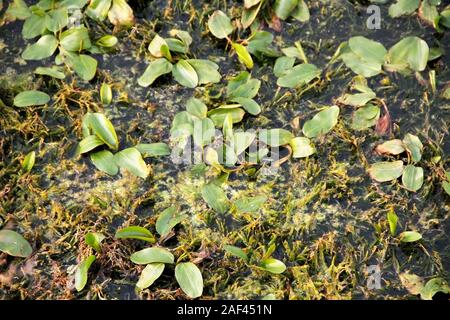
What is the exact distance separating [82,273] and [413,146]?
1.31 metres

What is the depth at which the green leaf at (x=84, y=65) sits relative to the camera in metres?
2.56

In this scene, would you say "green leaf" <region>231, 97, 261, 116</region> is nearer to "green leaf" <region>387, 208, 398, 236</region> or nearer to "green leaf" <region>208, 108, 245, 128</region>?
"green leaf" <region>208, 108, 245, 128</region>

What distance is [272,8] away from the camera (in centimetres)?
272

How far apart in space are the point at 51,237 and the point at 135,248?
308 millimetres

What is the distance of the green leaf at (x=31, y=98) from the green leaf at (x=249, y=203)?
Answer: 0.90 m

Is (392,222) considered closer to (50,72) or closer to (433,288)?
(433,288)

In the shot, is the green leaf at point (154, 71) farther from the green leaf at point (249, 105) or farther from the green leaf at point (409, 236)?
the green leaf at point (409, 236)

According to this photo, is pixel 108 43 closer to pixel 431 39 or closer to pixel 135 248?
pixel 135 248

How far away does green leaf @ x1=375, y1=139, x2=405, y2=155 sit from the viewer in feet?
7.82

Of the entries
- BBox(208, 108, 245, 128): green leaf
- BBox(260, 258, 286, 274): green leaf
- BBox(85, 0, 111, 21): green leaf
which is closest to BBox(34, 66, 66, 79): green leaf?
BBox(85, 0, 111, 21): green leaf

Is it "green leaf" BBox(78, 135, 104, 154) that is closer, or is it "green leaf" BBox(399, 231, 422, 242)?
"green leaf" BBox(399, 231, 422, 242)

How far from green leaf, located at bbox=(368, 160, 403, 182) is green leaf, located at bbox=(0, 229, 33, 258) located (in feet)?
4.21

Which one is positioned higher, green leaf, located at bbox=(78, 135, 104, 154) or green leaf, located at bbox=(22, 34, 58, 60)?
green leaf, located at bbox=(22, 34, 58, 60)

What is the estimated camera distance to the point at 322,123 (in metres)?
2.44
